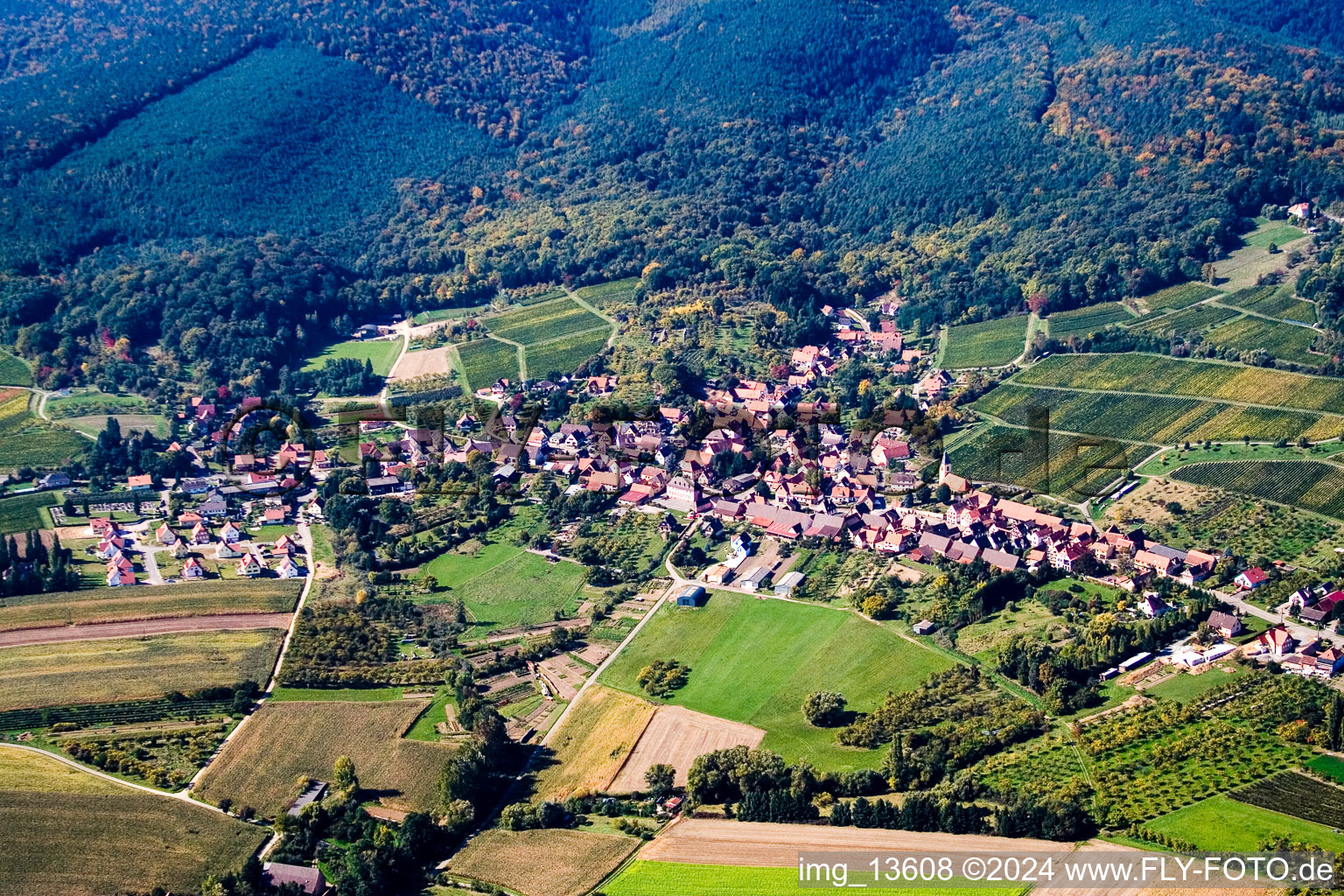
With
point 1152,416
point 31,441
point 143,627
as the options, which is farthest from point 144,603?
point 1152,416

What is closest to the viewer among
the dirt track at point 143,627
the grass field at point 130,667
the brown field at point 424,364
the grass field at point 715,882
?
the grass field at point 715,882

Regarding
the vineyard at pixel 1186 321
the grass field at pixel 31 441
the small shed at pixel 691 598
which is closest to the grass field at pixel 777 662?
the small shed at pixel 691 598

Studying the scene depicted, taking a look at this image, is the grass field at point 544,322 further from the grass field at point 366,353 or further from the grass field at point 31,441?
the grass field at point 31,441

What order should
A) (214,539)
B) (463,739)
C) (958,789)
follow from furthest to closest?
Answer: (214,539)
(463,739)
(958,789)

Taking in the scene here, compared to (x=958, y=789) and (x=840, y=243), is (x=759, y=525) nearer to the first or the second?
(x=958, y=789)

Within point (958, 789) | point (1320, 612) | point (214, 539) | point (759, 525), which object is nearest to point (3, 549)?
point (214, 539)

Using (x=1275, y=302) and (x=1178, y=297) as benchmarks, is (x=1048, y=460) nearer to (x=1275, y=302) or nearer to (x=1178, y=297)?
(x=1178, y=297)
